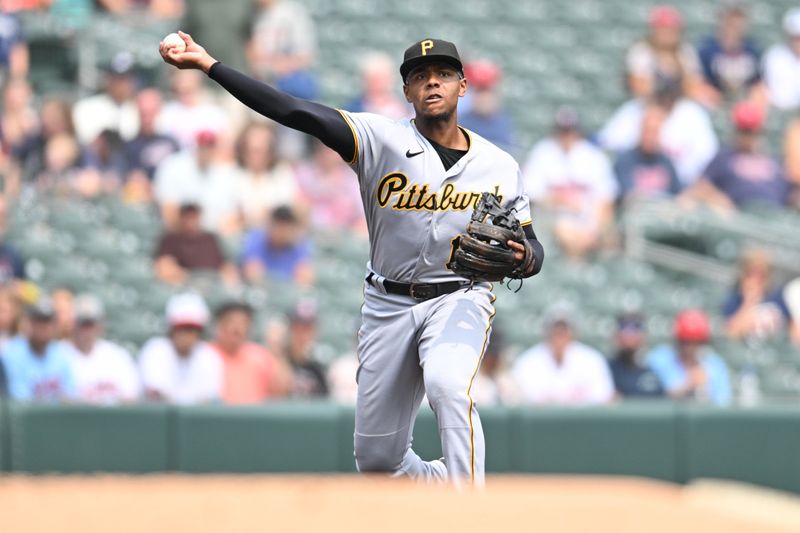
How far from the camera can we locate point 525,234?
574cm

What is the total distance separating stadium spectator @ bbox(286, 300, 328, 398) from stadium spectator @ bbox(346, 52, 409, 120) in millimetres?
2287

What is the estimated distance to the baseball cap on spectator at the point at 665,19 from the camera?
467 inches

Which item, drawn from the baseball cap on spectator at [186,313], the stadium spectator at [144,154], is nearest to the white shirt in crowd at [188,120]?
the stadium spectator at [144,154]

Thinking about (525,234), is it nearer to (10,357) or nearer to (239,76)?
(239,76)

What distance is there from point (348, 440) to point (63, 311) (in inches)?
75.0

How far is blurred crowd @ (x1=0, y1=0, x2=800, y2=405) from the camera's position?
877cm

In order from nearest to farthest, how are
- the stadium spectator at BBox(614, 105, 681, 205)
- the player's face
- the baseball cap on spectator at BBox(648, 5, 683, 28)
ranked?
the player's face, the stadium spectator at BBox(614, 105, 681, 205), the baseball cap on spectator at BBox(648, 5, 683, 28)

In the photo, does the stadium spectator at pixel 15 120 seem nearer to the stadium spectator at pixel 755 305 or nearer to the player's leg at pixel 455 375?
the stadium spectator at pixel 755 305

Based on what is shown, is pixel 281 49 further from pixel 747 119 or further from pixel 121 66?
pixel 747 119

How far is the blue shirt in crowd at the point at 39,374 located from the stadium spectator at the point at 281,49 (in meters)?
3.06

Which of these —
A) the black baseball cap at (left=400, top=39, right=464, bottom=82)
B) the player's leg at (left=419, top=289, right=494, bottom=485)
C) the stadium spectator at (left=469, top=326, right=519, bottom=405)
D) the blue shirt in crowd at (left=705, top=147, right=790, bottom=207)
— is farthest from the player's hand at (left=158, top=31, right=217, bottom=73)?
the blue shirt in crowd at (left=705, top=147, right=790, bottom=207)

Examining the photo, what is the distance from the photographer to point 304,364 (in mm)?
8922

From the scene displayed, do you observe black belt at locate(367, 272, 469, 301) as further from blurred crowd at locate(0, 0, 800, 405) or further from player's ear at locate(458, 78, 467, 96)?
blurred crowd at locate(0, 0, 800, 405)

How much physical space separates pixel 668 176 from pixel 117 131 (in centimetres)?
376
